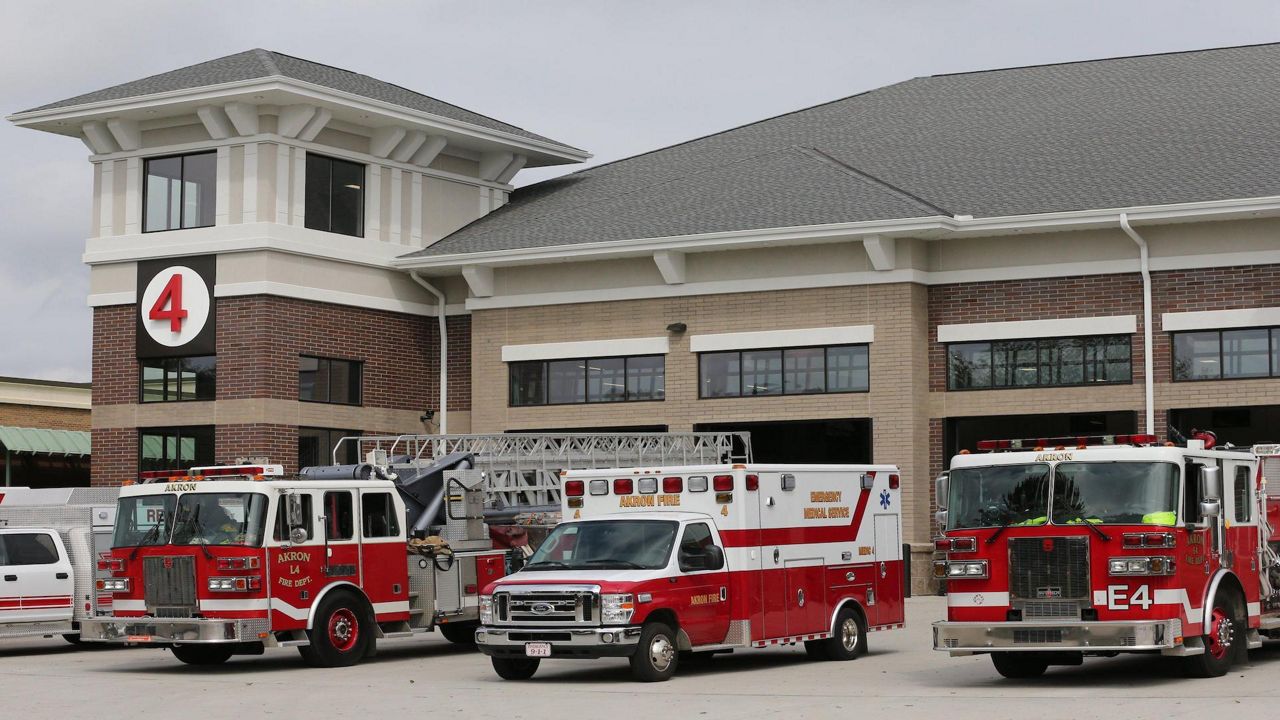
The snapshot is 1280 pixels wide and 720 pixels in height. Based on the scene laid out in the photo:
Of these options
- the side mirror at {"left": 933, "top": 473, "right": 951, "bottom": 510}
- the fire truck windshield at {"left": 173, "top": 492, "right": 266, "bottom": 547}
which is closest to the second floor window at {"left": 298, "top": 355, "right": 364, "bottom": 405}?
the fire truck windshield at {"left": 173, "top": 492, "right": 266, "bottom": 547}

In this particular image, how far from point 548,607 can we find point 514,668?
1.16 meters

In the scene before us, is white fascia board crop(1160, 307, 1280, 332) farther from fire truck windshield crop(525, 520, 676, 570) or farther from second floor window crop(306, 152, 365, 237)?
second floor window crop(306, 152, 365, 237)

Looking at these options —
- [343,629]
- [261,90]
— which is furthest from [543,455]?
[261,90]

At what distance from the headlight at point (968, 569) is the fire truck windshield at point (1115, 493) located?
34.6 inches

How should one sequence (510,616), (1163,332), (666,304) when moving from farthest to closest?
1. (666,304)
2. (1163,332)
3. (510,616)

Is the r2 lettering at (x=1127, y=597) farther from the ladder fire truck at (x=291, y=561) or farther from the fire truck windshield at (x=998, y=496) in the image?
the ladder fire truck at (x=291, y=561)

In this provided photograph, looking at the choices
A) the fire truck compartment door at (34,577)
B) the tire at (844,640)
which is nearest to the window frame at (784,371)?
the tire at (844,640)

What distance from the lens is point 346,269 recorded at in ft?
114

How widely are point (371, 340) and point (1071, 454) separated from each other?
20.0 metres

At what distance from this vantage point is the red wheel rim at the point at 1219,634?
58.4 feet

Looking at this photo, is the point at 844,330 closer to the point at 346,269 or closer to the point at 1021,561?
the point at 346,269

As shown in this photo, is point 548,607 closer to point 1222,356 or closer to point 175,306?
point 1222,356

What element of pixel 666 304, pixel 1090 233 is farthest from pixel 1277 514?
pixel 666 304

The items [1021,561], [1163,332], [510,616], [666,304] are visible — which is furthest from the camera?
[666,304]
